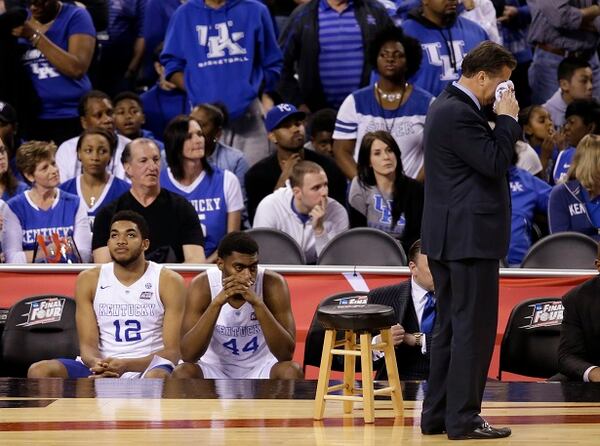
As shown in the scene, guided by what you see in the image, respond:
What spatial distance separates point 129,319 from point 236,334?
2.27 feet

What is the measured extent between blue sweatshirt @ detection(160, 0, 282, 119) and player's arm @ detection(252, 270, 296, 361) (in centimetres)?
371

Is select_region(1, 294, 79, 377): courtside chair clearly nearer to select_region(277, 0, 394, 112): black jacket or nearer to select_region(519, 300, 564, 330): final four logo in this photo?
select_region(519, 300, 564, 330): final four logo

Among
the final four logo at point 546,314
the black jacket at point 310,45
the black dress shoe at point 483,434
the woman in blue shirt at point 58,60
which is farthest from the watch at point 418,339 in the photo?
the woman in blue shirt at point 58,60

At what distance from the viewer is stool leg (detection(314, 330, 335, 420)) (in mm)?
6586

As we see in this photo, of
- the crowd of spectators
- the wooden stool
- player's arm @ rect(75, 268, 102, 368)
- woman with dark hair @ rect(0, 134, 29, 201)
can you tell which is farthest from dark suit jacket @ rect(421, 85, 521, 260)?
woman with dark hair @ rect(0, 134, 29, 201)

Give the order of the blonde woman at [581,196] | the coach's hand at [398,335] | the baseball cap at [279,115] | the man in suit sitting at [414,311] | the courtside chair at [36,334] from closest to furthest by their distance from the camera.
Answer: the coach's hand at [398,335]
the man in suit sitting at [414,311]
the courtside chair at [36,334]
the blonde woman at [581,196]
the baseball cap at [279,115]

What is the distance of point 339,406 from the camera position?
7074 millimetres

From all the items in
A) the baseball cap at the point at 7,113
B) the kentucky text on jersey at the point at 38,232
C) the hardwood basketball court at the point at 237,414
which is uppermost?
the baseball cap at the point at 7,113

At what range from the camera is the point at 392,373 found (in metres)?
6.62

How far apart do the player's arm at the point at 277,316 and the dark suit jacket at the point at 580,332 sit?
1642 millimetres

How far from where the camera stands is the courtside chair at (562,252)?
9.31m

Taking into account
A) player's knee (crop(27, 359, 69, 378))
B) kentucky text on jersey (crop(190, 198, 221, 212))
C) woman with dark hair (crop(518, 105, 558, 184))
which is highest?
woman with dark hair (crop(518, 105, 558, 184))

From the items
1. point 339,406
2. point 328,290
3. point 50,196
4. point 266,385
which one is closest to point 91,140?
point 50,196

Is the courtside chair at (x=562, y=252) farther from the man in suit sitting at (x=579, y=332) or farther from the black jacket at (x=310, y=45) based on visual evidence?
the black jacket at (x=310, y=45)
